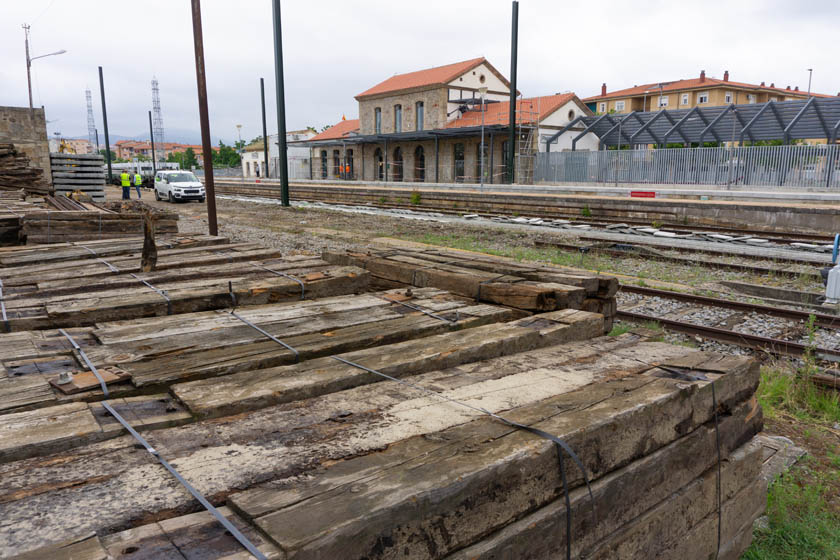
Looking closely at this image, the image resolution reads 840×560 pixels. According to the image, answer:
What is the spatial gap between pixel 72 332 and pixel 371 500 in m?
2.26

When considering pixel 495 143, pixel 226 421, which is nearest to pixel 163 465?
pixel 226 421

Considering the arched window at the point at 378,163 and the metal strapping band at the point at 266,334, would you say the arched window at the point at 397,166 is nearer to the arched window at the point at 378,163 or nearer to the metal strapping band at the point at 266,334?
the arched window at the point at 378,163

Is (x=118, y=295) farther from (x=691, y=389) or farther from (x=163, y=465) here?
(x=691, y=389)

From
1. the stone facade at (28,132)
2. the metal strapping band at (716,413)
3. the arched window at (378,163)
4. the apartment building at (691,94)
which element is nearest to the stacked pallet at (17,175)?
the stone facade at (28,132)

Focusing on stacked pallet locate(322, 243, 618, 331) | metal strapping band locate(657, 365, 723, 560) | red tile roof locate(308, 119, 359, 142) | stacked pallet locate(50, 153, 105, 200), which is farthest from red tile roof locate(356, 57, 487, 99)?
metal strapping band locate(657, 365, 723, 560)

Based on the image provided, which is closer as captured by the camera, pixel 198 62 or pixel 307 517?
pixel 307 517

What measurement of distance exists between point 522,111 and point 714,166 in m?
18.0

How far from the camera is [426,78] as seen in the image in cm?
4925

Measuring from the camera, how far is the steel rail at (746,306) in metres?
7.07

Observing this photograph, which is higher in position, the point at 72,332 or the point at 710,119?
the point at 710,119

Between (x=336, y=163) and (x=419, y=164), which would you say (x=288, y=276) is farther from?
(x=336, y=163)

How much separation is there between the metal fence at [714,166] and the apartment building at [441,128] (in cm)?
504

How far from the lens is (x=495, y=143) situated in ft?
132

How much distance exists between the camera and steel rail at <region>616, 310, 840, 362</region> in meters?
5.99
